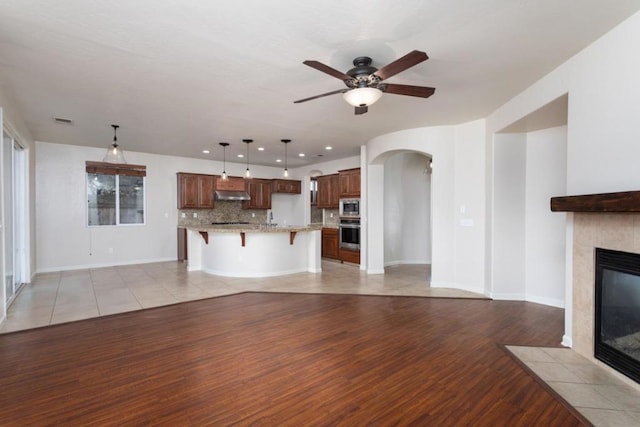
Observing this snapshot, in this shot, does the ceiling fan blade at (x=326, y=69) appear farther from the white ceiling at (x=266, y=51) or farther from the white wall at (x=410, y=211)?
the white wall at (x=410, y=211)

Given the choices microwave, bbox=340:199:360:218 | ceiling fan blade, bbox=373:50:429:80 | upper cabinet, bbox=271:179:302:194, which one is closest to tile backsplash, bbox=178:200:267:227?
upper cabinet, bbox=271:179:302:194

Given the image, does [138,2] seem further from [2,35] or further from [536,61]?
[536,61]

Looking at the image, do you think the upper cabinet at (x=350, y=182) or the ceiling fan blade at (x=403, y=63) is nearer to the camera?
the ceiling fan blade at (x=403, y=63)

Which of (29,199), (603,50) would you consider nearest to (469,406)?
(603,50)

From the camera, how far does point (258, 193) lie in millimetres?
8984

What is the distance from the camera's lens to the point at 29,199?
5.34m

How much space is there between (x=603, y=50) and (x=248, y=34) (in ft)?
9.50

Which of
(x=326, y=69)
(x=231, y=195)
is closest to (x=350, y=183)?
(x=231, y=195)

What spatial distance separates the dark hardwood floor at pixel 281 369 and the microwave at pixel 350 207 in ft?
11.3

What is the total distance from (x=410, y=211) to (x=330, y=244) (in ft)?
7.15

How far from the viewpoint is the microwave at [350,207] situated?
23.4 feet

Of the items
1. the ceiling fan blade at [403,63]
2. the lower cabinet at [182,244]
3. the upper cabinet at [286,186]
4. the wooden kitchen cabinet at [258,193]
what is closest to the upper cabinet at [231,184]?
the wooden kitchen cabinet at [258,193]

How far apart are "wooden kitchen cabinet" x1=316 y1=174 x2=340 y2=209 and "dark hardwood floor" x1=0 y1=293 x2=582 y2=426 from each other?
424 centimetres

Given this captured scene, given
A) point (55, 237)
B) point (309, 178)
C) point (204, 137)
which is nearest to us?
point (204, 137)
